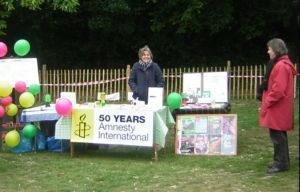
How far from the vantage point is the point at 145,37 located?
2631cm

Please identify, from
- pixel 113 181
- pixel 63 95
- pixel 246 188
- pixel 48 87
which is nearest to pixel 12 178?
pixel 113 181

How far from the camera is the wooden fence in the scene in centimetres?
1900

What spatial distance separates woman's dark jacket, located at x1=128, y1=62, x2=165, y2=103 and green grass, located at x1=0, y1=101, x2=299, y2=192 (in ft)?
3.19

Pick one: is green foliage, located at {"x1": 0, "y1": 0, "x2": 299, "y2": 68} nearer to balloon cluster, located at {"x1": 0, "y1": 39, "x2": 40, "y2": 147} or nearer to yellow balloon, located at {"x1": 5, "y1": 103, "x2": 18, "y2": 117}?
balloon cluster, located at {"x1": 0, "y1": 39, "x2": 40, "y2": 147}

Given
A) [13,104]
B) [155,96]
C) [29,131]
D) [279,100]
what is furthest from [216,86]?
[13,104]

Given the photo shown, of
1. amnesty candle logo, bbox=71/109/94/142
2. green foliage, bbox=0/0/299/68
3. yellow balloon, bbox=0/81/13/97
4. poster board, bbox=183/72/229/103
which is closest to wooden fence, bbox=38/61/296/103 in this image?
green foliage, bbox=0/0/299/68

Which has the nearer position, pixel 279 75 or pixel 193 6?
pixel 279 75

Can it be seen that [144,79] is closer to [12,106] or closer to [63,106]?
[63,106]

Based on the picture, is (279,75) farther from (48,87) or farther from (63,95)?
(48,87)

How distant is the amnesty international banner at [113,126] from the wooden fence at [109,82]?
9.42m

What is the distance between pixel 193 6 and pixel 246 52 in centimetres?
427

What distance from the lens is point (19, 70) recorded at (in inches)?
414

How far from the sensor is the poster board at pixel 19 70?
10.4 m

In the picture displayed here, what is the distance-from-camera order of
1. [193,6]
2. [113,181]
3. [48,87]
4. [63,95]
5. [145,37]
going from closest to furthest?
[113,181] → [63,95] → [48,87] → [193,6] → [145,37]
